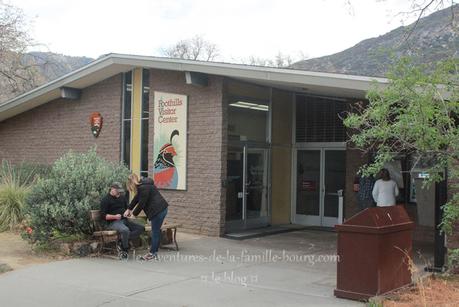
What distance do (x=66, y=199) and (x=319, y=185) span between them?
7875mm

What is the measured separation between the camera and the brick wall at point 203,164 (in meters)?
12.9

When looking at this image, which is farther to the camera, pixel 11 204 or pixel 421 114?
pixel 11 204

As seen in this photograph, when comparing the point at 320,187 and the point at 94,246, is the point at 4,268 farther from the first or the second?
the point at 320,187

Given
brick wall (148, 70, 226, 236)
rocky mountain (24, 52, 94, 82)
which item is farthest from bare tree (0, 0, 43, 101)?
brick wall (148, 70, 226, 236)

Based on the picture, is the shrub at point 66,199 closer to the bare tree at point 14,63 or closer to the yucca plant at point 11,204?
the yucca plant at point 11,204

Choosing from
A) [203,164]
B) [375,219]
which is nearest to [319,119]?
[203,164]

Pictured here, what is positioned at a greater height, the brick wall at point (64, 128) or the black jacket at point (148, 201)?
the brick wall at point (64, 128)

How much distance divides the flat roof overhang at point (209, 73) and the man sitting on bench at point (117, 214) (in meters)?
3.81

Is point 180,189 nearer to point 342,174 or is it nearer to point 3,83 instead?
point 342,174

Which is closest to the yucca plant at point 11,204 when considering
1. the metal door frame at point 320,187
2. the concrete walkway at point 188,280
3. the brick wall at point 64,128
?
the brick wall at point 64,128

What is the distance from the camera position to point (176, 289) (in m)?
7.67

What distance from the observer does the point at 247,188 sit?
1408 cm

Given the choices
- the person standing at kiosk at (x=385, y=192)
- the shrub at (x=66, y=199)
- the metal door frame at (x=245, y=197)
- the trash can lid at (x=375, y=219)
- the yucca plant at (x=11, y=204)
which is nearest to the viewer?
the trash can lid at (x=375, y=219)

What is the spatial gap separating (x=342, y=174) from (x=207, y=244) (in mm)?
5179
